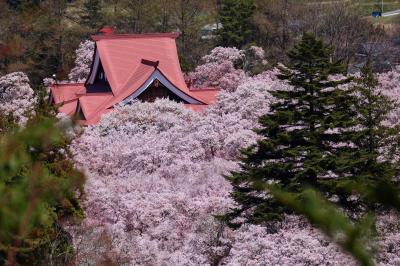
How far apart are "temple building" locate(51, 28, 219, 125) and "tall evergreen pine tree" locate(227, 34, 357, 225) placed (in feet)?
34.6

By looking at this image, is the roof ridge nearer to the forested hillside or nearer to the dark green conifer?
the forested hillside

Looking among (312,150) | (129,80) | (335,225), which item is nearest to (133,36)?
(129,80)

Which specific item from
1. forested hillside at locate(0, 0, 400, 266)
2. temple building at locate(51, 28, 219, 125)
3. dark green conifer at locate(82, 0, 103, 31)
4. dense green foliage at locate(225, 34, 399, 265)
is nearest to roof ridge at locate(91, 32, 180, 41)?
temple building at locate(51, 28, 219, 125)

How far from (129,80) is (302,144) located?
13659 millimetres

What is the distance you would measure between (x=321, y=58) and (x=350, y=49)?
2223 cm

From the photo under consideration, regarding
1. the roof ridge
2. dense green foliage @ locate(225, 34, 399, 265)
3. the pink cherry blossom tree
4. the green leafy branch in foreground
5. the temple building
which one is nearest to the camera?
the green leafy branch in foreground

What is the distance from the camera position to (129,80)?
998 inches

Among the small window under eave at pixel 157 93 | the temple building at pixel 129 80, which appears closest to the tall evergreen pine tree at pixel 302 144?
the temple building at pixel 129 80

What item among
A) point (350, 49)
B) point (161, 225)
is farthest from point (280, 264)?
point (350, 49)

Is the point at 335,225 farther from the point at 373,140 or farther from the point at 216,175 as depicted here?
the point at 216,175

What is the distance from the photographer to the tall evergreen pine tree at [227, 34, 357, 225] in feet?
39.4

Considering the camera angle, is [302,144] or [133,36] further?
[133,36]

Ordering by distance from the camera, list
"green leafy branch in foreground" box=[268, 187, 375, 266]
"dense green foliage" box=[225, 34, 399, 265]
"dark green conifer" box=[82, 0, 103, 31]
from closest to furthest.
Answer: "green leafy branch in foreground" box=[268, 187, 375, 266] → "dense green foliage" box=[225, 34, 399, 265] → "dark green conifer" box=[82, 0, 103, 31]

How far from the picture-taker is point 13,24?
3791 centimetres
